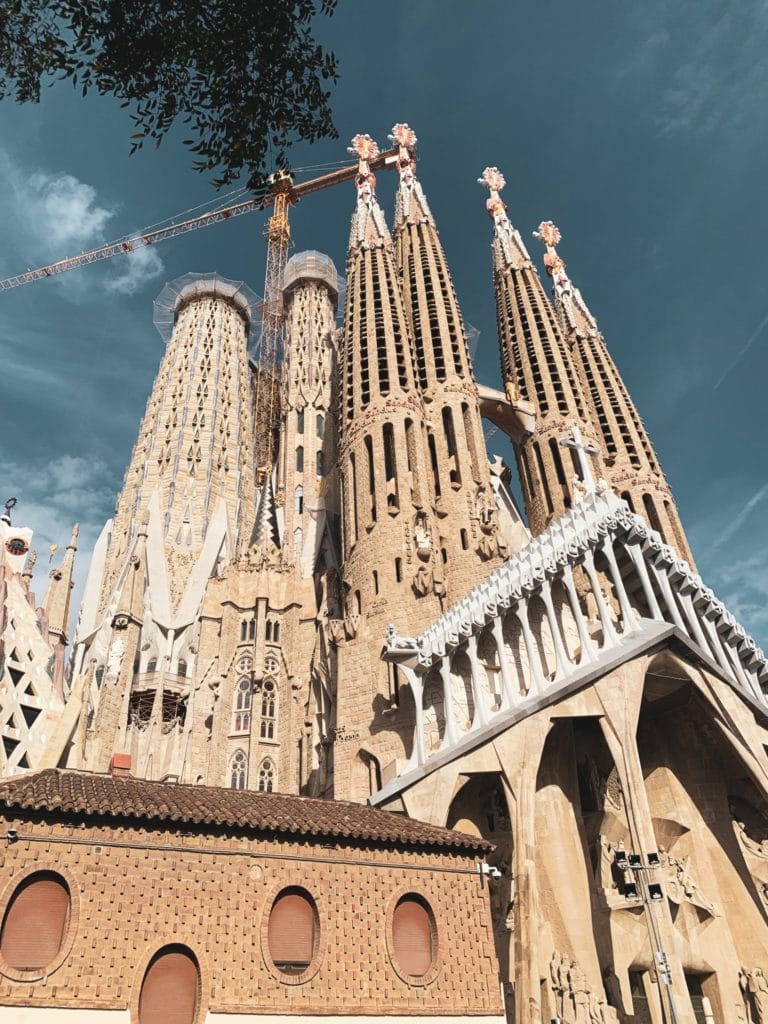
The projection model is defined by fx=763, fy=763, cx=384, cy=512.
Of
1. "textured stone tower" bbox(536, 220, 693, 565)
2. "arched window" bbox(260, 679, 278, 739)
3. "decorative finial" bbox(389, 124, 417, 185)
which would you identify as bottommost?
"arched window" bbox(260, 679, 278, 739)

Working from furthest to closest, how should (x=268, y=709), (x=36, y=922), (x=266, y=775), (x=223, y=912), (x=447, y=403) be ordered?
(x=447, y=403)
(x=268, y=709)
(x=266, y=775)
(x=223, y=912)
(x=36, y=922)

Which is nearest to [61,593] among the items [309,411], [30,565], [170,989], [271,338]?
[30,565]

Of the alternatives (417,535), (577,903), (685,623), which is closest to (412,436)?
(417,535)

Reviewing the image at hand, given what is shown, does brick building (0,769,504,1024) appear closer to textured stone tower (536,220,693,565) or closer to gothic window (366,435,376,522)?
gothic window (366,435,376,522)

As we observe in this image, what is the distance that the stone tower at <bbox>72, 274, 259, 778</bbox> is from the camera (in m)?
31.3

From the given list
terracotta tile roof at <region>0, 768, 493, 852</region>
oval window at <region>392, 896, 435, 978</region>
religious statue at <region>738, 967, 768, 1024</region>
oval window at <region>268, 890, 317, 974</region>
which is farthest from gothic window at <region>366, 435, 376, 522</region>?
religious statue at <region>738, 967, 768, 1024</region>

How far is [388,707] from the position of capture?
80.4 ft

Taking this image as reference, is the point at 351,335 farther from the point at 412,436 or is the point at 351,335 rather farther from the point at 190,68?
the point at 190,68

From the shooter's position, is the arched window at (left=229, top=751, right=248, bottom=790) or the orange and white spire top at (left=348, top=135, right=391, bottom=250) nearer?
the arched window at (left=229, top=751, right=248, bottom=790)

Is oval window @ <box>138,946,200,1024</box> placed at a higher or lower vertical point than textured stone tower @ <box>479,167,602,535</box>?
→ lower

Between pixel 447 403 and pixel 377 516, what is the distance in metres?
7.91

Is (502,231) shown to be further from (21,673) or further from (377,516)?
(21,673)

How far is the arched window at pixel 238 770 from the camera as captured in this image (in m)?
30.7

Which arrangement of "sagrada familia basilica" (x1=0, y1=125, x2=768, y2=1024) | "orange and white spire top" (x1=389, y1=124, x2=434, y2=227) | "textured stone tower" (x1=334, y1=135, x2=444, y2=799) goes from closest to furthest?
"sagrada familia basilica" (x1=0, y1=125, x2=768, y2=1024)
"textured stone tower" (x1=334, y1=135, x2=444, y2=799)
"orange and white spire top" (x1=389, y1=124, x2=434, y2=227)
